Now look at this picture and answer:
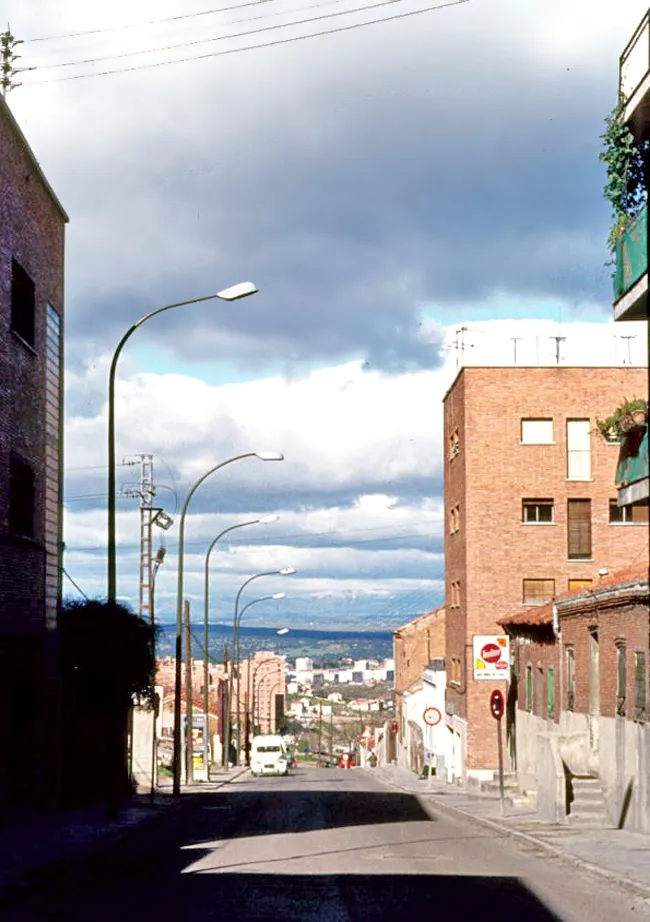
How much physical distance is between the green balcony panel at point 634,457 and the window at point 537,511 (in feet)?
110

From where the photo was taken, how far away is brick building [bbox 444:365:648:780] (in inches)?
2286

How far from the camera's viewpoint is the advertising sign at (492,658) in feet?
161

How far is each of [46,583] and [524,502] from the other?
93.4 feet

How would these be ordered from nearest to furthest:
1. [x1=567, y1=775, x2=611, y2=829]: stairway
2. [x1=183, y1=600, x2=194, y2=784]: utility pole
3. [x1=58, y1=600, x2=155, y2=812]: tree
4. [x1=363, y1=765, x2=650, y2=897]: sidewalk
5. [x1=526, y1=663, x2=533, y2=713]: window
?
[x1=363, y1=765, x2=650, y2=897]: sidewalk, [x1=567, y1=775, x2=611, y2=829]: stairway, [x1=58, y1=600, x2=155, y2=812]: tree, [x1=526, y1=663, x2=533, y2=713]: window, [x1=183, y1=600, x2=194, y2=784]: utility pole

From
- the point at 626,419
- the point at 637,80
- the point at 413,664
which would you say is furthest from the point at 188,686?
the point at 413,664

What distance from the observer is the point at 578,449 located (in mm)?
58750

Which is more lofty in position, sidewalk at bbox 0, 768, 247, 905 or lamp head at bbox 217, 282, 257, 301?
lamp head at bbox 217, 282, 257, 301

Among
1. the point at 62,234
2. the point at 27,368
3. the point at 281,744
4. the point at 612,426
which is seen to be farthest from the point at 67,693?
the point at 281,744

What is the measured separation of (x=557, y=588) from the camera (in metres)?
58.2

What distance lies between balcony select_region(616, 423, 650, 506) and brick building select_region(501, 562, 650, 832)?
4.18 metres

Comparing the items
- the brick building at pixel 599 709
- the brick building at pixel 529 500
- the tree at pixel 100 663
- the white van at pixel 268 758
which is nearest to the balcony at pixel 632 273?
the brick building at pixel 599 709

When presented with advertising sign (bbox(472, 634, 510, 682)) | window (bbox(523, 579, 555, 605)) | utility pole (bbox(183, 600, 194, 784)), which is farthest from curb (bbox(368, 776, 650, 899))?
window (bbox(523, 579, 555, 605))

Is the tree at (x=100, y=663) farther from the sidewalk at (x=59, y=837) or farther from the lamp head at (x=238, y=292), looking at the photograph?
the lamp head at (x=238, y=292)

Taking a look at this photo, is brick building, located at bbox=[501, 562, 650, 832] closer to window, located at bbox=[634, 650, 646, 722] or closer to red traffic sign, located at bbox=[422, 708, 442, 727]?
window, located at bbox=[634, 650, 646, 722]
